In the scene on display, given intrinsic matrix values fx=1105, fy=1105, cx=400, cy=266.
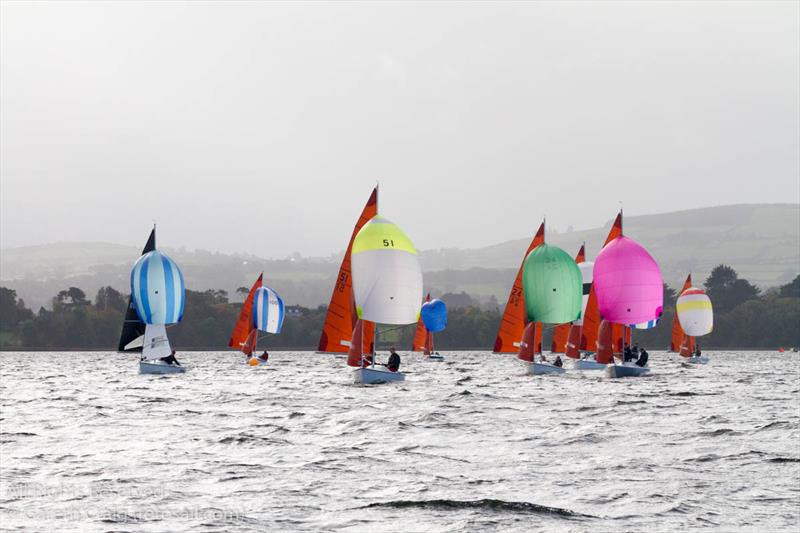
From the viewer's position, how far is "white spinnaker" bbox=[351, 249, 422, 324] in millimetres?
48875

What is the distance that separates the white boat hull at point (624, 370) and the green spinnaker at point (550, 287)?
420cm

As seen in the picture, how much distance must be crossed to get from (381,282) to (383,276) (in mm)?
282

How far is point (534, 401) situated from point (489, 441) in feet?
47.8

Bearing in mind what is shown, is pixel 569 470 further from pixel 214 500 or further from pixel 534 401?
pixel 534 401

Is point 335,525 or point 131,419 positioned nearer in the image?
point 335,525

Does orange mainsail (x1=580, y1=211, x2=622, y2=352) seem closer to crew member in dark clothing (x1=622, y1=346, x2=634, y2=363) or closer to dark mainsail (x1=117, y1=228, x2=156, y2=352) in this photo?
crew member in dark clothing (x1=622, y1=346, x2=634, y2=363)

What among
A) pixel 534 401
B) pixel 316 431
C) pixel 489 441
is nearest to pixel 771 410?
pixel 534 401

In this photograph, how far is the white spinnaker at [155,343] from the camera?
229 ft

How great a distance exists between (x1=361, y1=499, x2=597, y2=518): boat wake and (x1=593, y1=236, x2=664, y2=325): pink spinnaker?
43215mm

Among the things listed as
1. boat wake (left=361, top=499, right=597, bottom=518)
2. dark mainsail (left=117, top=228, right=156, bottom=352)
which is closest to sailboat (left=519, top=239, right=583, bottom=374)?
dark mainsail (left=117, top=228, right=156, bottom=352)

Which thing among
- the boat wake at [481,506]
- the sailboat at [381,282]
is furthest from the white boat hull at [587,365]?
the boat wake at [481,506]

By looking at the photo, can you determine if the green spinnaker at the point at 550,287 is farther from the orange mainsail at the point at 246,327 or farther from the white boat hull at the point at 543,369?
the orange mainsail at the point at 246,327

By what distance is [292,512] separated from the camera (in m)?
18.4

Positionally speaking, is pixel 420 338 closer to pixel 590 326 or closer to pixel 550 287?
pixel 590 326
